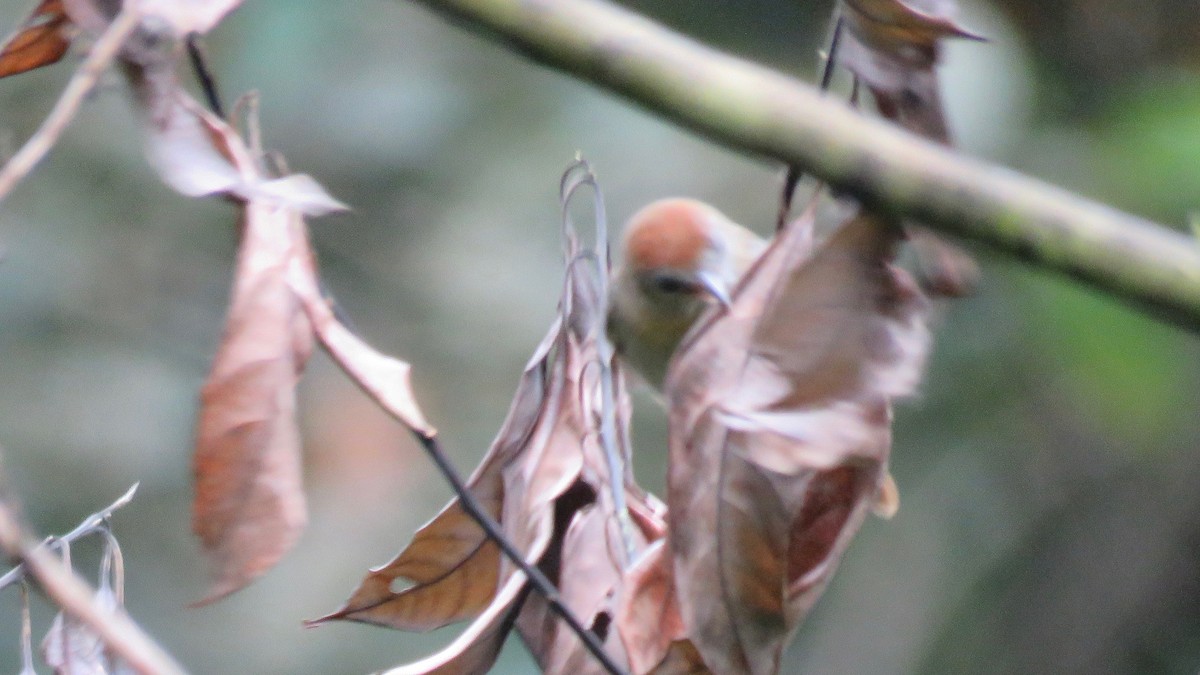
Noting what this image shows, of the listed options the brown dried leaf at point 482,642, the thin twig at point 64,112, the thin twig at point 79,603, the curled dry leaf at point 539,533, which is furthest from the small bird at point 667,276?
the thin twig at point 79,603

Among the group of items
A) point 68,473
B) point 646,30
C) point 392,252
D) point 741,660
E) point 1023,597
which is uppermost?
point 646,30

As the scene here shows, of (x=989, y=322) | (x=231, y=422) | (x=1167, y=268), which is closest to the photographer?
(x=1167, y=268)

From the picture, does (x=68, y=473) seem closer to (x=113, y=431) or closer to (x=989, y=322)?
(x=113, y=431)

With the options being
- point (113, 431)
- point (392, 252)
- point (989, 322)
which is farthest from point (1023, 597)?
point (113, 431)

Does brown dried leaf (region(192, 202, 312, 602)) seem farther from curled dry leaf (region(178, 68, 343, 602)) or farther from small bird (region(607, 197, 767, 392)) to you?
small bird (region(607, 197, 767, 392))

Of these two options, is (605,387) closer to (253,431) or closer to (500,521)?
(500,521)

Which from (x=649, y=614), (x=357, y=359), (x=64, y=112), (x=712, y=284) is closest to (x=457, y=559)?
(x=649, y=614)
